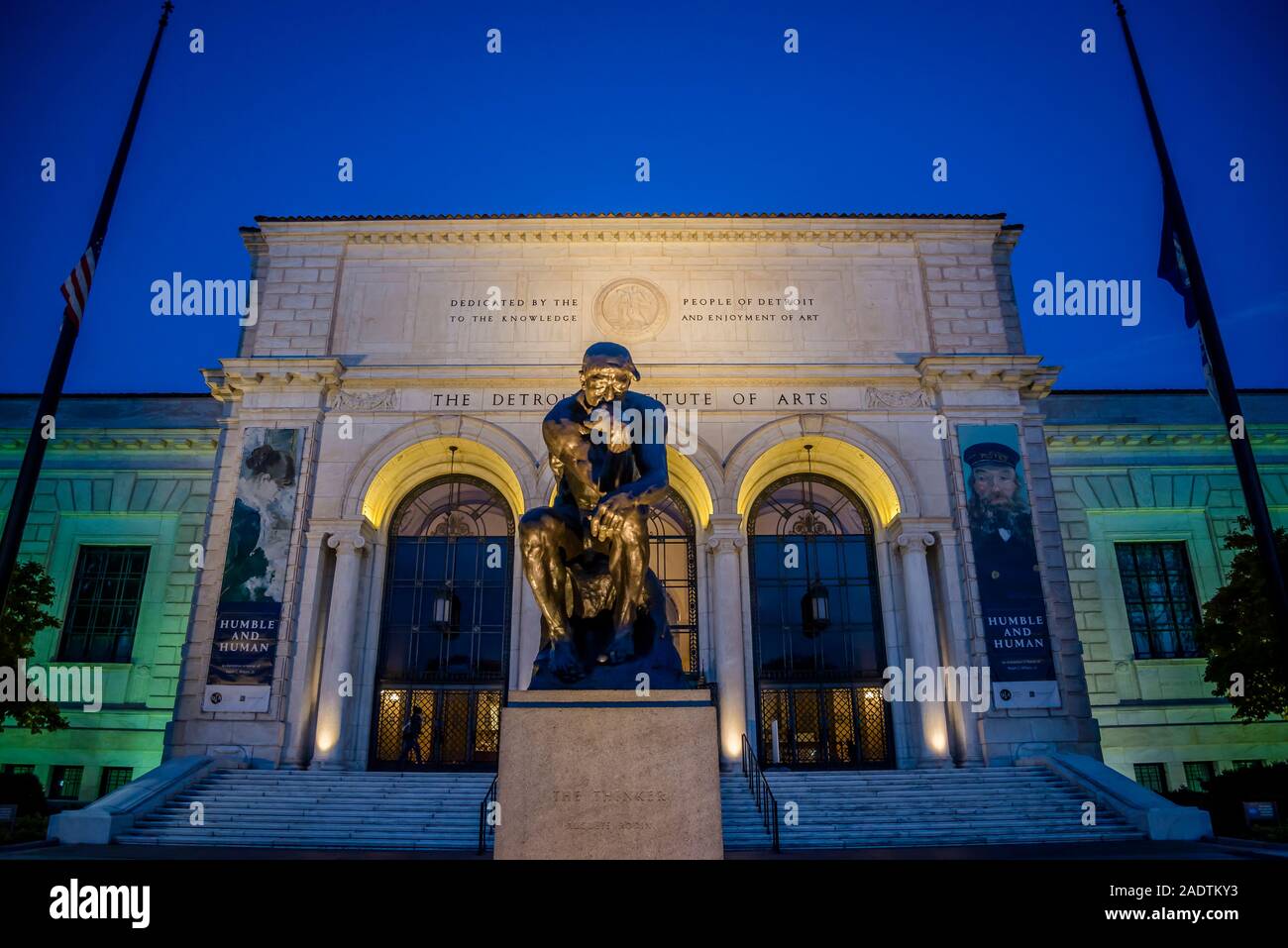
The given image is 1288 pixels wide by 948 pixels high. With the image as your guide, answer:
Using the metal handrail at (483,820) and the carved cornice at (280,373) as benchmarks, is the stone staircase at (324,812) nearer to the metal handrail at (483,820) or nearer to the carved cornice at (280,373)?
the metal handrail at (483,820)

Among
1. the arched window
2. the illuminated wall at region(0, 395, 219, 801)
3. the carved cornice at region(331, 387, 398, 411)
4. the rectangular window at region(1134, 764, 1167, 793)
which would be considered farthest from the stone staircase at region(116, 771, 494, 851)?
the rectangular window at region(1134, 764, 1167, 793)

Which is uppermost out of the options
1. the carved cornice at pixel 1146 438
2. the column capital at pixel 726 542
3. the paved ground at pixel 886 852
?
the carved cornice at pixel 1146 438

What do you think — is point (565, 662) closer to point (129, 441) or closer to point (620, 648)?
point (620, 648)

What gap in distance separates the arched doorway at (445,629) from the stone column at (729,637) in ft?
16.6

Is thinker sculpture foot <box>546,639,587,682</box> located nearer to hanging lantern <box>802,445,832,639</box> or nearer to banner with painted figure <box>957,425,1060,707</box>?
hanging lantern <box>802,445,832,639</box>

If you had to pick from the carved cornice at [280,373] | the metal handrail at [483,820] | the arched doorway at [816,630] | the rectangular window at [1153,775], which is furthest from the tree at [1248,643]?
the carved cornice at [280,373]

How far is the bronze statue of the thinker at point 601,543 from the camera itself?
623 cm

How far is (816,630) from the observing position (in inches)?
764

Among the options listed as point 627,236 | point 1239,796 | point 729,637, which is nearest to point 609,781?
point 729,637

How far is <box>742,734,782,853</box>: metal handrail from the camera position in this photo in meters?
12.0

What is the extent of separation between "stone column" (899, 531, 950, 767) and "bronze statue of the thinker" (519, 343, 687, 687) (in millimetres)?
12970
